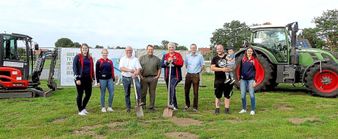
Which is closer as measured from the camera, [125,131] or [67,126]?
[125,131]

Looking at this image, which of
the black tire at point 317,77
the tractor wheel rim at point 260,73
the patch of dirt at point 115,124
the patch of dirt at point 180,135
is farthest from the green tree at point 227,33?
the patch of dirt at point 180,135

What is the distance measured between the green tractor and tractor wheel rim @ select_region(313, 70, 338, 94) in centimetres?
6

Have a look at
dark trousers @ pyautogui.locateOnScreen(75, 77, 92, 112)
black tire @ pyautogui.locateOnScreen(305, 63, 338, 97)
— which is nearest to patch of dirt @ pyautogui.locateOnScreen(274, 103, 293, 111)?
black tire @ pyautogui.locateOnScreen(305, 63, 338, 97)

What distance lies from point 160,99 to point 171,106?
2.69m

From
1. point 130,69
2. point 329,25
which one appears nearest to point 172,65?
point 130,69

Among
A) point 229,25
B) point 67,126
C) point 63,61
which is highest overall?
point 229,25

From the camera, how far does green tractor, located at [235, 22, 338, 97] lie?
12.5 metres

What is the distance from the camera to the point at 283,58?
12.9 meters

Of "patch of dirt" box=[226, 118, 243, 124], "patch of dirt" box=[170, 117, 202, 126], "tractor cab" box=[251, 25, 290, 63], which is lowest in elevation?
"patch of dirt" box=[170, 117, 202, 126]

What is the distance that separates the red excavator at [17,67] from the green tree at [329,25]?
4403 centimetres

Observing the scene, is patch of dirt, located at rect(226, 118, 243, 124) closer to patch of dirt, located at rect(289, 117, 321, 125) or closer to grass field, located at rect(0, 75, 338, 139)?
grass field, located at rect(0, 75, 338, 139)

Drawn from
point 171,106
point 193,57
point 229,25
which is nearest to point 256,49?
point 193,57

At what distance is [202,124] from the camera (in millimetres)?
7215

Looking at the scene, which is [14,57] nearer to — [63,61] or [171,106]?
[63,61]
